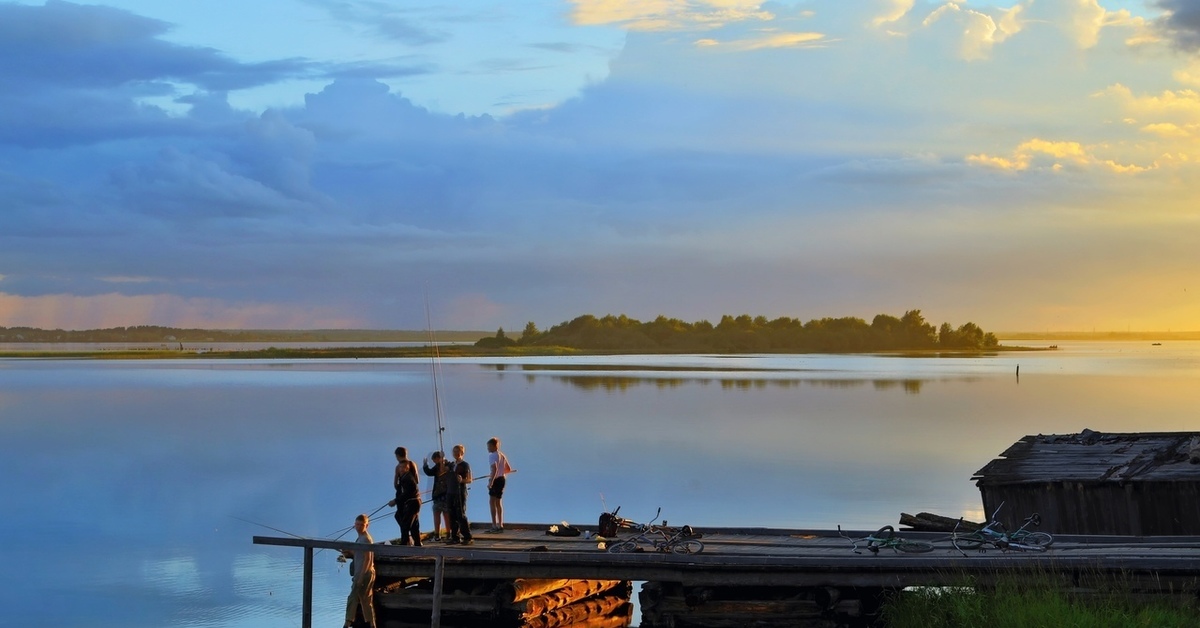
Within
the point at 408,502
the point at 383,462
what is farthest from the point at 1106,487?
the point at 383,462

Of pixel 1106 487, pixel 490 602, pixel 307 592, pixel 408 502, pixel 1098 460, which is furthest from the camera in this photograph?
pixel 1098 460

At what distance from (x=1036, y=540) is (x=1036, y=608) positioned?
2.56 m

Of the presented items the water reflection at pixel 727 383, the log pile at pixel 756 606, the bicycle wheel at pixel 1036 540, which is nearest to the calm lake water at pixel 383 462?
the water reflection at pixel 727 383

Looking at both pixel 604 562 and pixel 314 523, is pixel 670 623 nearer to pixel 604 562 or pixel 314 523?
pixel 604 562

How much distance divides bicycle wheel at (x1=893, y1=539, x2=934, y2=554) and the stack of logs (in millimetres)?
5282

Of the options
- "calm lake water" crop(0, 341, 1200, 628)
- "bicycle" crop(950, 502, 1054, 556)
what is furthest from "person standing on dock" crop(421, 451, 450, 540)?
"bicycle" crop(950, 502, 1054, 556)

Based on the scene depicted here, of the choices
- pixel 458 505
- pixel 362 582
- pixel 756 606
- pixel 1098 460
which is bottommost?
pixel 756 606

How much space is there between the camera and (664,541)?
18344 mm

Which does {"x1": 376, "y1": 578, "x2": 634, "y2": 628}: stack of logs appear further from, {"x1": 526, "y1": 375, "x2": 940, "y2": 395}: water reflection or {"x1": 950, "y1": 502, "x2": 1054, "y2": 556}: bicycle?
{"x1": 526, "y1": 375, "x2": 940, "y2": 395}: water reflection

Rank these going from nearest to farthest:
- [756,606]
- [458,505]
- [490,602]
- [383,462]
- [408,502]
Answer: [756,606] → [490,602] → [408,502] → [458,505] → [383,462]

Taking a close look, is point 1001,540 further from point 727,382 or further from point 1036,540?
point 727,382

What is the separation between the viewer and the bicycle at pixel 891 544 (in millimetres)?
17234

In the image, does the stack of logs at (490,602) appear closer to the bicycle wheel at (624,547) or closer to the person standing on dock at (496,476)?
the bicycle wheel at (624,547)

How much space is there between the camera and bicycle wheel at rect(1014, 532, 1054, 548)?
57.0 feet
